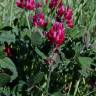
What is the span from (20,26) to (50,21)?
7.4 inches

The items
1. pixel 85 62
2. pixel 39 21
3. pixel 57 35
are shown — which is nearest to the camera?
pixel 57 35

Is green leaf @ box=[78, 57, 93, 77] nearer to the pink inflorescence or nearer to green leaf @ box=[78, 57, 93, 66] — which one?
green leaf @ box=[78, 57, 93, 66]

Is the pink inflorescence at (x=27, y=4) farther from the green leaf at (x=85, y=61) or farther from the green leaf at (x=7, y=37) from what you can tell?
the green leaf at (x=85, y=61)

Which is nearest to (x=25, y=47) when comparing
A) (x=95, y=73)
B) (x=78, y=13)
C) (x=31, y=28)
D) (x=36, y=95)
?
(x=31, y=28)

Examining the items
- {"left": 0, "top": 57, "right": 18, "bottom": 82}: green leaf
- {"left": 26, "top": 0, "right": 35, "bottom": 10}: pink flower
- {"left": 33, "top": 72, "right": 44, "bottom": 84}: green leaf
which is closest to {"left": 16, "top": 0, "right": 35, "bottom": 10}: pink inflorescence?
{"left": 26, "top": 0, "right": 35, "bottom": 10}: pink flower

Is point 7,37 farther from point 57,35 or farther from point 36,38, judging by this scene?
point 57,35

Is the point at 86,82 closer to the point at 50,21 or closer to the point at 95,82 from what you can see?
the point at 95,82

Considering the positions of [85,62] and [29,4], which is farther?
[29,4]

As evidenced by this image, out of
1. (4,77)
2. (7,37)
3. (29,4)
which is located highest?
(29,4)

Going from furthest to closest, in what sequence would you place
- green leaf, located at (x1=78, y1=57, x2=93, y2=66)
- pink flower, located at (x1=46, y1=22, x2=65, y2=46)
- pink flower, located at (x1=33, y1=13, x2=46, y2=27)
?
pink flower, located at (x1=33, y1=13, x2=46, y2=27) < green leaf, located at (x1=78, y1=57, x2=93, y2=66) < pink flower, located at (x1=46, y1=22, x2=65, y2=46)

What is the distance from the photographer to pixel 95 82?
5.67ft

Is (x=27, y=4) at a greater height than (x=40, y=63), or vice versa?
(x=27, y=4)

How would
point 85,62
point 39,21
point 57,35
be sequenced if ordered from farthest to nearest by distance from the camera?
point 39,21, point 85,62, point 57,35

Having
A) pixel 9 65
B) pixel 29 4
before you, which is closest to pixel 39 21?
pixel 29 4
